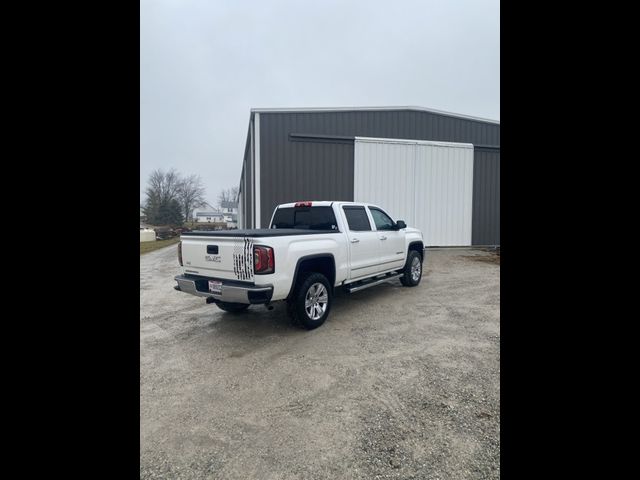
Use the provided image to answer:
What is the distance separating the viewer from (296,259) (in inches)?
173

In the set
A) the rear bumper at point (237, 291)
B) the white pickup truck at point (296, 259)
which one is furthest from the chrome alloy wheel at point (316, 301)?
the rear bumper at point (237, 291)

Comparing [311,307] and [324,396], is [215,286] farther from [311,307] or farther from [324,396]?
[324,396]

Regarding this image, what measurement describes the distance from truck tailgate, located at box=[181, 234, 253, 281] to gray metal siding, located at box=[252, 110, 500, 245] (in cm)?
744

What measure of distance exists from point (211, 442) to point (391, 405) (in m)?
1.44

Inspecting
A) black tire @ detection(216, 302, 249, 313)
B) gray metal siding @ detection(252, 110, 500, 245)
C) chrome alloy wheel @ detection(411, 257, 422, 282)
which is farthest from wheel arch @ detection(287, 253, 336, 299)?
gray metal siding @ detection(252, 110, 500, 245)

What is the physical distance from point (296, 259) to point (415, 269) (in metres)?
4.04

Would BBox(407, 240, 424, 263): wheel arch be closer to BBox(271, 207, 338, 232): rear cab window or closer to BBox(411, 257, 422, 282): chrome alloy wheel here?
BBox(411, 257, 422, 282): chrome alloy wheel

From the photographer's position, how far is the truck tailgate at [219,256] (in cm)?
414
